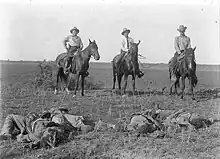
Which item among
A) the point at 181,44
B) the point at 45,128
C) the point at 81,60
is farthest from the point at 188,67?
the point at 45,128

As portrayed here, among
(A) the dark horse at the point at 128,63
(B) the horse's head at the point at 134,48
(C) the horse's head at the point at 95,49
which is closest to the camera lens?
(C) the horse's head at the point at 95,49

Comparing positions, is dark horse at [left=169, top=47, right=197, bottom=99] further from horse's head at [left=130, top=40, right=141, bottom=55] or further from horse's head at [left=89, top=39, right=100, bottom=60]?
horse's head at [left=89, top=39, right=100, bottom=60]

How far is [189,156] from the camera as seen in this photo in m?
5.59

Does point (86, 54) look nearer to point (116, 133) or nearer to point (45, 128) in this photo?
point (116, 133)

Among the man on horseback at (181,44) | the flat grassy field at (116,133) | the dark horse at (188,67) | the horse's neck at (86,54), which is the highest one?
the man on horseback at (181,44)

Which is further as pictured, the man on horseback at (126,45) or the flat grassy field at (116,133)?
the man on horseback at (126,45)

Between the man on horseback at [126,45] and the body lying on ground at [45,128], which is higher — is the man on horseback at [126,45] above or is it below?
above

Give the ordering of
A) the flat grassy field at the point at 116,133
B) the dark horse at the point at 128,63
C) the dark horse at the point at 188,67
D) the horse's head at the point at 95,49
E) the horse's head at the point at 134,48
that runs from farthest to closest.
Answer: the dark horse at the point at 128,63
the horse's head at the point at 134,48
the horse's head at the point at 95,49
the dark horse at the point at 188,67
the flat grassy field at the point at 116,133

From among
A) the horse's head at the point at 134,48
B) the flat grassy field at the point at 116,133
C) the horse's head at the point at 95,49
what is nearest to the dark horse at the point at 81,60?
the horse's head at the point at 95,49

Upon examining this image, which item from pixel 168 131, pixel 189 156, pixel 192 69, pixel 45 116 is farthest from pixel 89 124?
pixel 192 69

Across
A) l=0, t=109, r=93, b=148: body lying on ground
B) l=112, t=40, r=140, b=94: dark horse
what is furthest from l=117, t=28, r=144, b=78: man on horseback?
l=0, t=109, r=93, b=148: body lying on ground

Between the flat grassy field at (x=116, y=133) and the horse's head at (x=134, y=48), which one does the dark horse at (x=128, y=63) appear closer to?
the horse's head at (x=134, y=48)

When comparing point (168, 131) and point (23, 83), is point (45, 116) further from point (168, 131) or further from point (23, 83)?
point (23, 83)

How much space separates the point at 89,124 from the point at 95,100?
272cm
